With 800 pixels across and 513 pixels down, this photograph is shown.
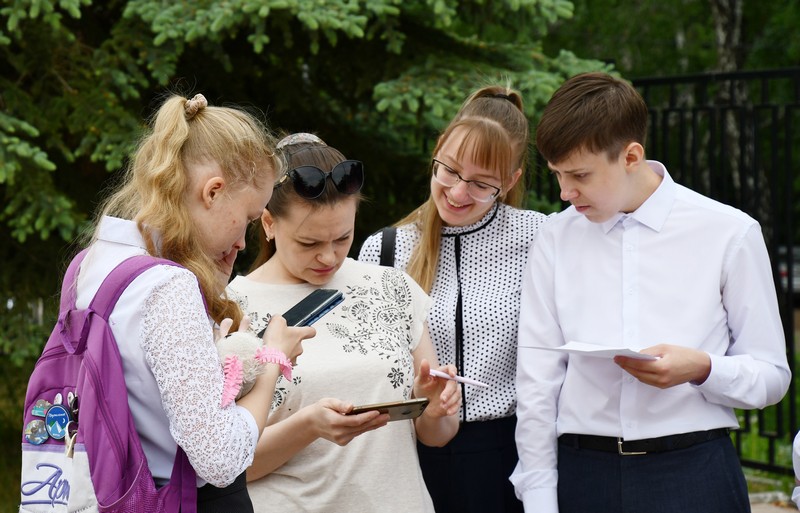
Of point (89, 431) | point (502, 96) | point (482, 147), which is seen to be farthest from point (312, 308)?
point (502, 96)

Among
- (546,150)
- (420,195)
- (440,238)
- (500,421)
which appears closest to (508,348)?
(500,421)

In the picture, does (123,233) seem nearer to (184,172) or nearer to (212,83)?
(184,172)

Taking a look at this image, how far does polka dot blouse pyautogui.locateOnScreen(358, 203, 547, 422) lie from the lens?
3.17 metres

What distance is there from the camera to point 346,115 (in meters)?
5.81

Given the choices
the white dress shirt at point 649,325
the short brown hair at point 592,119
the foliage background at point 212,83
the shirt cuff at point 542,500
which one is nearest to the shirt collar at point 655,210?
the white dress shirt at point 649,325

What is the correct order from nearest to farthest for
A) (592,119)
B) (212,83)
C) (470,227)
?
(592,119)
(470,227)
(212,83)

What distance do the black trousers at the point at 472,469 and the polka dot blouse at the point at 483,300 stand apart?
0.06 m

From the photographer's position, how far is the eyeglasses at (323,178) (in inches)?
113

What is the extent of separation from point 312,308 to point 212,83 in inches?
136

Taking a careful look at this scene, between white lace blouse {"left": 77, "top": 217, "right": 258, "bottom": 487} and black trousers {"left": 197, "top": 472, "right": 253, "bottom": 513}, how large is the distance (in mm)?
118

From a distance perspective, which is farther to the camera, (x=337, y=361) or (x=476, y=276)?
(x=476, y=276)

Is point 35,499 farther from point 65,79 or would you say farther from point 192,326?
point 65,79

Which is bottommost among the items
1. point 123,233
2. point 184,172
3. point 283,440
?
point 283,440

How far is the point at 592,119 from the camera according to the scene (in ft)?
9.26
